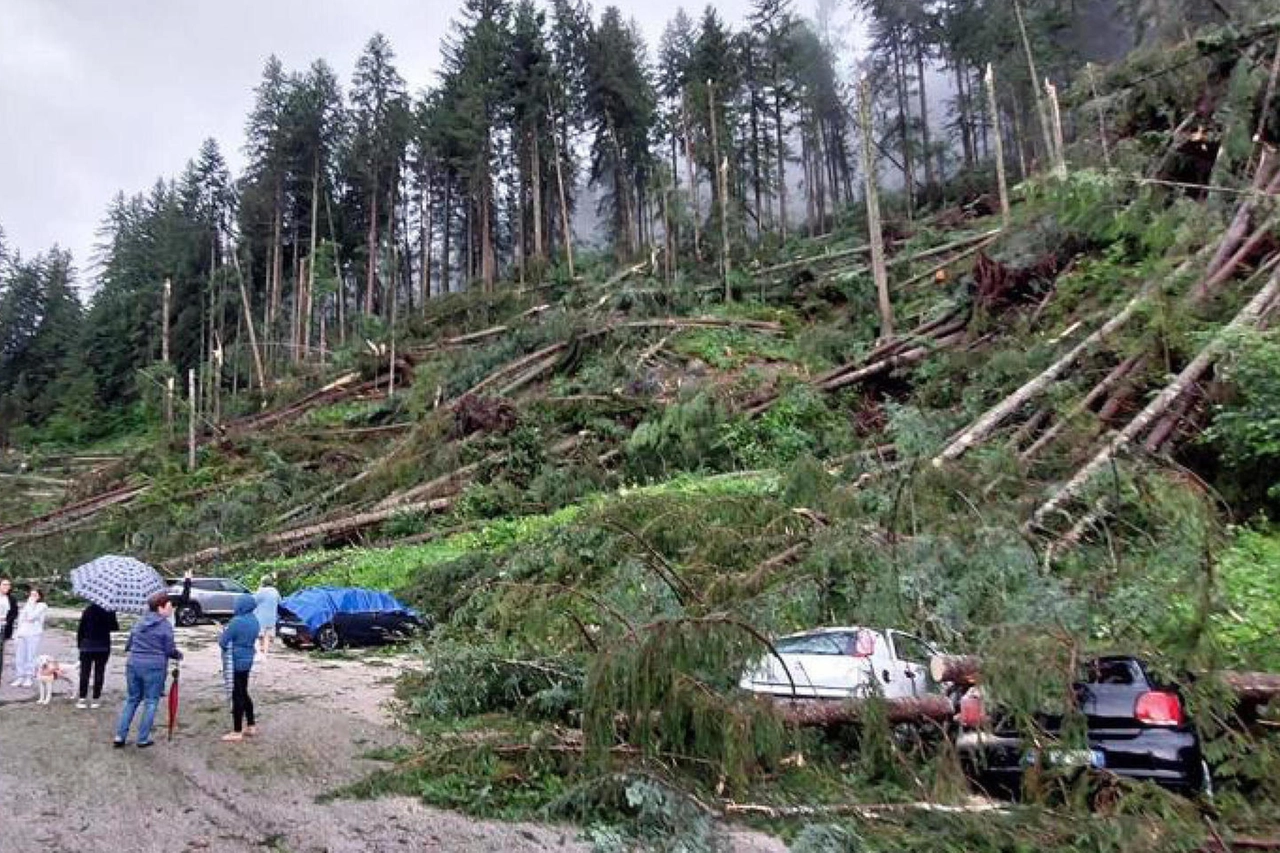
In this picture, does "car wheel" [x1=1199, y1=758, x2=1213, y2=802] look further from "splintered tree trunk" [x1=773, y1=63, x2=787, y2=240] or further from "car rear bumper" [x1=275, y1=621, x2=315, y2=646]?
"splintered tree trunk" [x1=773, y1=63, x2=787, y2=240]

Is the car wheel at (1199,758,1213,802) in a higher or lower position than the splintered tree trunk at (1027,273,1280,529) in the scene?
lower

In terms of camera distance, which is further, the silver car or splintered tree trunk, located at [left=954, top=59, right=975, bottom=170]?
splintered tree trunk, located at [left=954, top=59, right=975, bottom=170]

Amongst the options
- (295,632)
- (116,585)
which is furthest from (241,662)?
(295,632)

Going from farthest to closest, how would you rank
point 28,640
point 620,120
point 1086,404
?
1. point 620,120
2. point 28,640
3. point 1086,404

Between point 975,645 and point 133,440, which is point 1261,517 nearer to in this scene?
point 975,645

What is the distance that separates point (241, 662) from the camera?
313 inches

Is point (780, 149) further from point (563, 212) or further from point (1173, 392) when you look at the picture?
point (1173, 392)

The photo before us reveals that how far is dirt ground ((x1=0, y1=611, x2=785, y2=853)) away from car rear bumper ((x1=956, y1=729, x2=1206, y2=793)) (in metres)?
1.56

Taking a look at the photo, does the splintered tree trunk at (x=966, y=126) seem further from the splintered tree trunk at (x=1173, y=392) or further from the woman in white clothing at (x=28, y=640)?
the woman in white clothing at (x=28, y=640)

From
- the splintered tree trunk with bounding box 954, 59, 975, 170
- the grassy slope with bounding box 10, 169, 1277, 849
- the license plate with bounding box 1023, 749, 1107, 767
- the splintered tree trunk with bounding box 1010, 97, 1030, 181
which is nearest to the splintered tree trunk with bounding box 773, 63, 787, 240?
the splintered tree trunk with bounding box 954, 59, 975, 170

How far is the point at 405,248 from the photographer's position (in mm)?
51281

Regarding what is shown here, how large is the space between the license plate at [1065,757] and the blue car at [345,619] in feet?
40.1

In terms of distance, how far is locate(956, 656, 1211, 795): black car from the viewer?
5.17m

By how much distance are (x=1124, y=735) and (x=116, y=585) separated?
9.76 m
